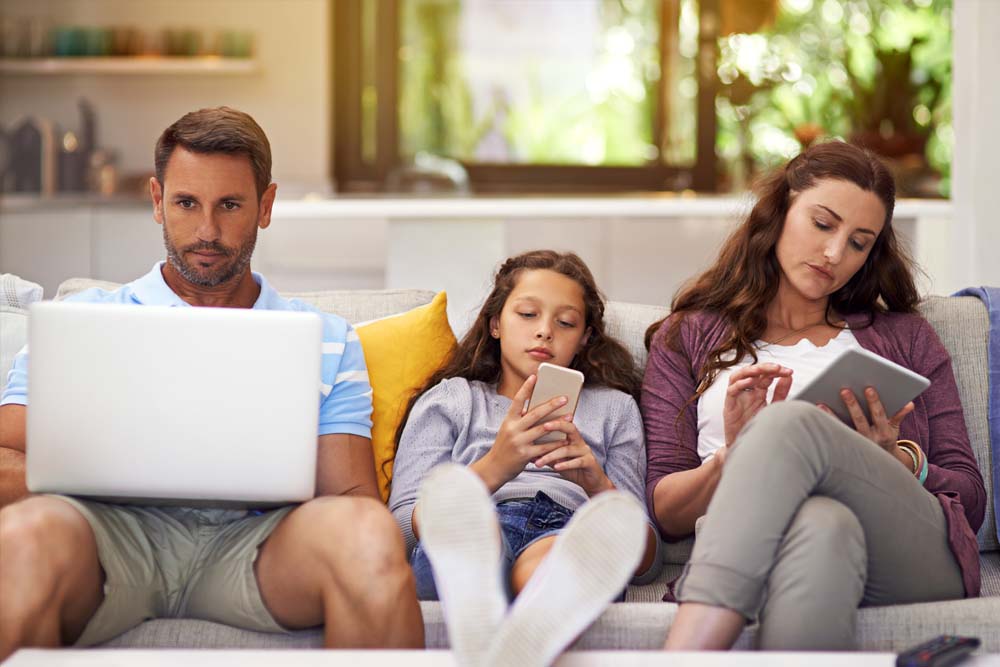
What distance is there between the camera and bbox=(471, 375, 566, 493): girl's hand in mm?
1754

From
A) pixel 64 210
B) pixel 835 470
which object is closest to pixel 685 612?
pixel 835 470

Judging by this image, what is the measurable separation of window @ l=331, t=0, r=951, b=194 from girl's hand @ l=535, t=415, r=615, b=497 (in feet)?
11.6

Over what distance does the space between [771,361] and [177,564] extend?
1047 mm

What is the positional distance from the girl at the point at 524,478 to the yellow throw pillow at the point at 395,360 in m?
0.03

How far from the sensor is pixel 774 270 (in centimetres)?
214

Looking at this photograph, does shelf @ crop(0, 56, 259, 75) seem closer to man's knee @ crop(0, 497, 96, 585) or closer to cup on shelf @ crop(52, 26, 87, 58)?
cup on shelf @ crop(52, 26, 87, 58)

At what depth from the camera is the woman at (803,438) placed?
1511 mm

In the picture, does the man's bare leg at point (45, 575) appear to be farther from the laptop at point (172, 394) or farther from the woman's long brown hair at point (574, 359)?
the woman's long brown hair at point (574, 359)

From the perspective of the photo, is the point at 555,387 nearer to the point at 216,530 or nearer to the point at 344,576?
the point at 344,576

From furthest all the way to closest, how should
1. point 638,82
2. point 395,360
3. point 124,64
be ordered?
point 638,82
point 124,64
point 395,360

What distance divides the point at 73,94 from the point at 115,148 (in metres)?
0.31

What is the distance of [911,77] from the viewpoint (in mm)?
5000

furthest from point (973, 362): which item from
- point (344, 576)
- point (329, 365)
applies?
point (344, 576)

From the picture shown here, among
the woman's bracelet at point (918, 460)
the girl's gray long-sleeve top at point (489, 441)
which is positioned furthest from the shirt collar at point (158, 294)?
the woman's bracelet at point (918, 460)
